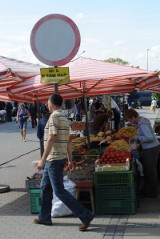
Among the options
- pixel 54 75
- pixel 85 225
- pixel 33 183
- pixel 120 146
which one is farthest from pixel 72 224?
pixel 54 75

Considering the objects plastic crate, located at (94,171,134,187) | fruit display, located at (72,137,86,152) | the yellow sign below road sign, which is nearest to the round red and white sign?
the yellow sign below road sign

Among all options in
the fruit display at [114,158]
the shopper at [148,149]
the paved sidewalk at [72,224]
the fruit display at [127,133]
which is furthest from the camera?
the fruit display at [127,133]

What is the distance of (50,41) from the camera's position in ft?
22.3

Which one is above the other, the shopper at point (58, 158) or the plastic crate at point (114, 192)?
the shopper at point (58, 158)

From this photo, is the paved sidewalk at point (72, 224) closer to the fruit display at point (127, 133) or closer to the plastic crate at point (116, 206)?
the plastic crate at point (116, 206)

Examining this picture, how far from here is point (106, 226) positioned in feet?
21.9

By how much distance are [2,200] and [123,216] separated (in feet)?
8.38

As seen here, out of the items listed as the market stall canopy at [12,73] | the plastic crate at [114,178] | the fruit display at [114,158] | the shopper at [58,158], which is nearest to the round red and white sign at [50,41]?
the shopper at [58,158]

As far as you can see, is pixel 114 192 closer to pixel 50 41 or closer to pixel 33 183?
pixel 33 183

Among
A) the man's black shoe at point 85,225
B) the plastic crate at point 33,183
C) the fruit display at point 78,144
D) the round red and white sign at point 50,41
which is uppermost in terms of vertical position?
the round red and white sign at point 50,41

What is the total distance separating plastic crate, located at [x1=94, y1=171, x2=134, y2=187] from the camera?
24.0 feet

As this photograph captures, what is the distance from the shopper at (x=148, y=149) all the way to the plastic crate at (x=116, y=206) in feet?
4.29

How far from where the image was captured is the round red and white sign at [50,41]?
6.80 meters

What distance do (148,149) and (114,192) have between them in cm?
140
